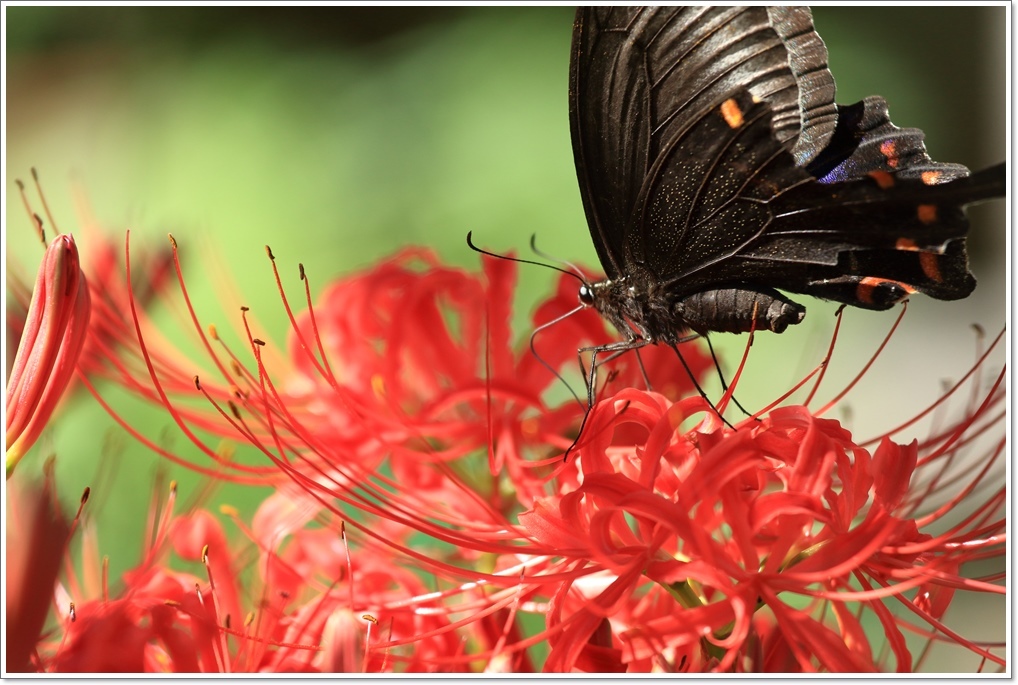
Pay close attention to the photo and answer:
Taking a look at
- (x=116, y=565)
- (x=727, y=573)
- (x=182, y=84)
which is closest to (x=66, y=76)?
(x=182, y=84)

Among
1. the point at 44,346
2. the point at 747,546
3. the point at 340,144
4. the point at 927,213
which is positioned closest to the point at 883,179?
the point at 927,213

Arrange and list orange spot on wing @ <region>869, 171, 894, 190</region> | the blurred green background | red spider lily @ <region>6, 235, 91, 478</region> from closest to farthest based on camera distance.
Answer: red spider lily @ <region>6, 235, 91, 478</region>
orange spot on wing @ <region>869, 171, 894, 190</region>
the blurred green background

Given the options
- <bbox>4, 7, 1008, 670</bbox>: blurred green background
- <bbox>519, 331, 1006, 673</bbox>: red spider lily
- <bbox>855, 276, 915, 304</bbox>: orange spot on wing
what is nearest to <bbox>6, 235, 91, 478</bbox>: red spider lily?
<bbox>519, 331, 1006, 673</bbox>: red spider lily

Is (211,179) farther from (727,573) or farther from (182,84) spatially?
(727,573)

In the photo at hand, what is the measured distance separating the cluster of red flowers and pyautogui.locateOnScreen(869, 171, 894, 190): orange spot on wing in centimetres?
21

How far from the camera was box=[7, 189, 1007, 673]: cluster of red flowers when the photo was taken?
0.78 metres

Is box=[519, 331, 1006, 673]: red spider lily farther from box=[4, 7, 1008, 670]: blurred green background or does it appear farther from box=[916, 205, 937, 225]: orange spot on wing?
box=[4, 7, 1008, 670]: blurred green background

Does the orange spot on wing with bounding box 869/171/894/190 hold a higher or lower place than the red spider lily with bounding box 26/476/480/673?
higher

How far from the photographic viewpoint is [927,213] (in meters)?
0.83

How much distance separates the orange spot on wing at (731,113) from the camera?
36.0 inches

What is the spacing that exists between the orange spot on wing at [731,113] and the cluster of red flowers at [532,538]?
26 cm

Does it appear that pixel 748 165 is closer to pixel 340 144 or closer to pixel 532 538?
pixel 532 538

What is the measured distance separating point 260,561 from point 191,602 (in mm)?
194

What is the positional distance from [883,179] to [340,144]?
158 centimetres
